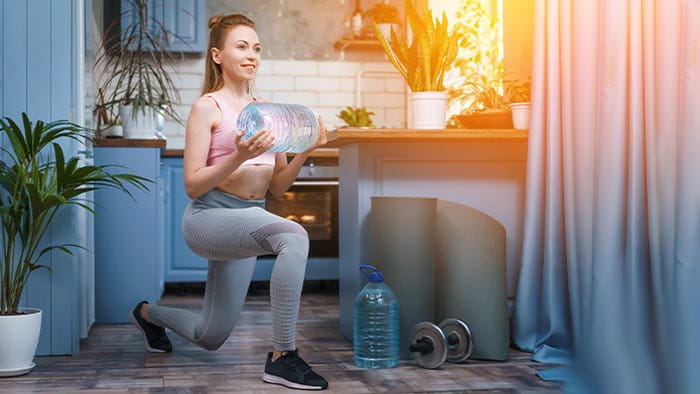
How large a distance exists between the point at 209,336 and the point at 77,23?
1274mm

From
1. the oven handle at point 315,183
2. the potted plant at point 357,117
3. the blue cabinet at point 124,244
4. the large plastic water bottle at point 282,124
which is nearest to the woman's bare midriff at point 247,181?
the large plastic water bottle at point 282,124

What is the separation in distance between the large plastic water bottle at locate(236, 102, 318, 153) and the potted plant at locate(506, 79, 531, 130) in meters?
1.03

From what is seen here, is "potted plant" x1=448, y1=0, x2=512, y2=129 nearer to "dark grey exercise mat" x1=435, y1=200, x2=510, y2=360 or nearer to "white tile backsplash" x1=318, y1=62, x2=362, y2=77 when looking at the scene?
"dark grey exercise mat" x1=435, y1=200, x2=510, y2=360

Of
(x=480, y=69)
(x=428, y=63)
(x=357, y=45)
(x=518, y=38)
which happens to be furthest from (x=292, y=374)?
(x=357, y=45)

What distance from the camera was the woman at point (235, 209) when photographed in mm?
2607

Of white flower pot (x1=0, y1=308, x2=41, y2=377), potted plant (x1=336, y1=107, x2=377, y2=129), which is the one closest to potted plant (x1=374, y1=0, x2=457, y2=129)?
white flower pot (x1=0, y1=308, x2=41, y2=377)

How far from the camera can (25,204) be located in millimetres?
3006

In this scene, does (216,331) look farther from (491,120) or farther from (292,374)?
(491,120)

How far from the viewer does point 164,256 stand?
516cm

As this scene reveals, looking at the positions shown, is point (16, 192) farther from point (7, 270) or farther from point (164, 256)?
point (164, 256)

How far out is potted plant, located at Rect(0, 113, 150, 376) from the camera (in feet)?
9.37

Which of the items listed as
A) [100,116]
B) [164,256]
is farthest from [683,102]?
[164,256]

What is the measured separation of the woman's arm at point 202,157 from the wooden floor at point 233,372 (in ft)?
1.98

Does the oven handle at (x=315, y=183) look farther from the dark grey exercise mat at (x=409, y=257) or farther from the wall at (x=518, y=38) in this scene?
the dark grey exercise mat at (x=409, y=257)
